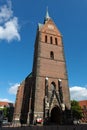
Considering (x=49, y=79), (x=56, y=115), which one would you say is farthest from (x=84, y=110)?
(x=49, y=79)

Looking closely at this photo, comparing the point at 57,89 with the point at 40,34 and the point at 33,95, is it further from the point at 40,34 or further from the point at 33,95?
the point at 40,34

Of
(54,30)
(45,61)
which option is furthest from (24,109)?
(54,30)

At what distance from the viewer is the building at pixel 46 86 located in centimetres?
3061

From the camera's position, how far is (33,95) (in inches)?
1258

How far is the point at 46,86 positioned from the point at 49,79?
2.02 m

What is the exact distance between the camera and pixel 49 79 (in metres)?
33.8

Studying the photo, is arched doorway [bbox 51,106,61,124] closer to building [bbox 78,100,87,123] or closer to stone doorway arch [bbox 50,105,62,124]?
stone doorway arch [bbox 50,105,62,124]

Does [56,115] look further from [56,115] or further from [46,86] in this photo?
[46,86]

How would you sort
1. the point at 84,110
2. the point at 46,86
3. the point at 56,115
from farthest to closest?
the point at 84,110 < the point at 56,115 < the point at 46,86

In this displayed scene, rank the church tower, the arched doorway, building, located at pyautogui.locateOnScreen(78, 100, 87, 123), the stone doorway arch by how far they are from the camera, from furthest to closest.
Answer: building, located at pyautogui.locateOnScreen(78, 100, 87, 123)
the arched doorway
the stone doorway arch
the church tower

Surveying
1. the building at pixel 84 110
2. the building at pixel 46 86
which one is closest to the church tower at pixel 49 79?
the building at pixel 46 86

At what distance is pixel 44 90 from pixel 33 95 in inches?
87.3

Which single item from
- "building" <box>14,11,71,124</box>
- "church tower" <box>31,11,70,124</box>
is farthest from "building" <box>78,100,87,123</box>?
"church tower" <box>31,11,70,124</box>

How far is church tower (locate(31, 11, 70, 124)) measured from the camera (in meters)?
30.6
